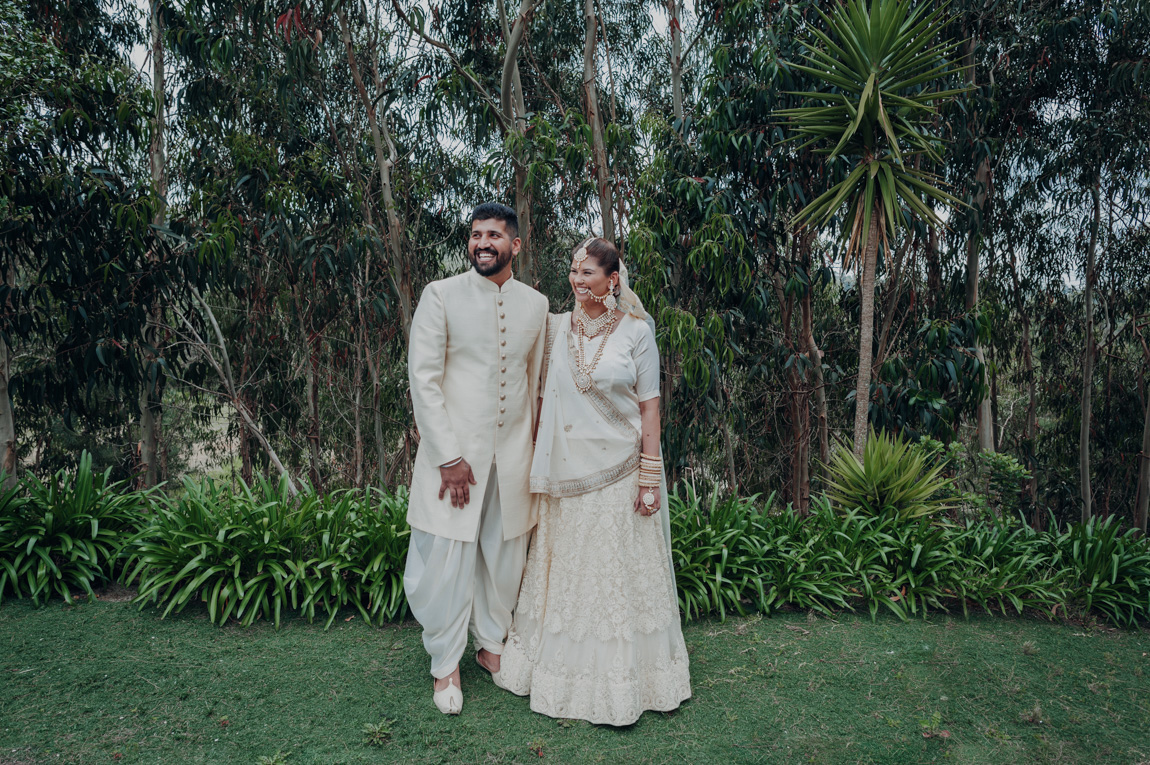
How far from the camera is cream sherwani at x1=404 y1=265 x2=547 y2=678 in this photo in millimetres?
2541

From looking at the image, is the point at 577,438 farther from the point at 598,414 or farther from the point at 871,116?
the point at 871,116

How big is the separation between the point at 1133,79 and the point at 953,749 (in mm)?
6128

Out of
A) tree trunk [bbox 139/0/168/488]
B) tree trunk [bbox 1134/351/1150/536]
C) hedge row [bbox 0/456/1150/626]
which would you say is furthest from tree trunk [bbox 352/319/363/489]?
tree trunk [bbox 1134/351/1150/536]

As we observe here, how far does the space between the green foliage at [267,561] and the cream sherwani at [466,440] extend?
2.86ft

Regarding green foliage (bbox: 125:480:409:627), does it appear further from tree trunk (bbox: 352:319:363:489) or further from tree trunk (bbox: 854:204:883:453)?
tree trunk (bbox: 352:319:363:489)

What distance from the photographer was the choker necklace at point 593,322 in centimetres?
260

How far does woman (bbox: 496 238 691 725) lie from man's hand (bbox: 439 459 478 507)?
25cm

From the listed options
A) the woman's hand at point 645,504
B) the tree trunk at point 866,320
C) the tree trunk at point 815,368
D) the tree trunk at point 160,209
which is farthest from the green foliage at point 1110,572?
the tree trunk at point 160,209

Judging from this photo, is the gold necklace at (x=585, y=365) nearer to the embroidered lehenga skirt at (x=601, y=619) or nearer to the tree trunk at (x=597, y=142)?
the embroidered lehenga skirt at (x=601, y=619)

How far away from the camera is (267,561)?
3410mm

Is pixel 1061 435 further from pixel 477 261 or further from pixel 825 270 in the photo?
pixel 477 261

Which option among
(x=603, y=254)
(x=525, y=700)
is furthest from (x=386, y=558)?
(x=603, y=254)

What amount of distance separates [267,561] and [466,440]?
153 centimetres

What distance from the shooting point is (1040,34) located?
6098 mm
